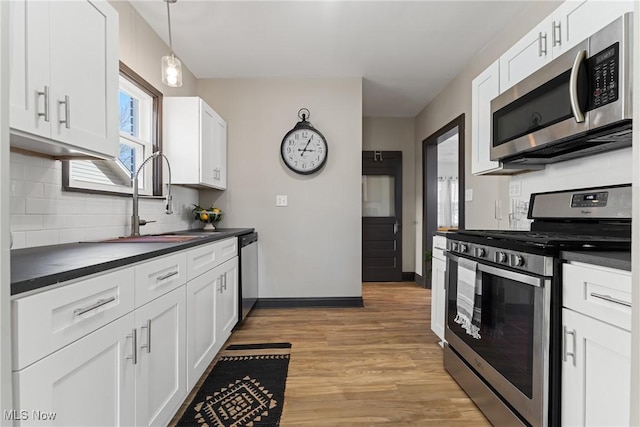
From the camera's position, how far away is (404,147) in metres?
5.26

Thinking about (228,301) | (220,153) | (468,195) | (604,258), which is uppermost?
(220,153)

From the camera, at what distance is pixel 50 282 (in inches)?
33.2

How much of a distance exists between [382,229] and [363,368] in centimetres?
319

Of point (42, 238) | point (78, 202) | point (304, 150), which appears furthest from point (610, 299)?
point (304, 150)

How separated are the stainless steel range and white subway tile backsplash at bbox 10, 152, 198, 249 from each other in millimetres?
2117

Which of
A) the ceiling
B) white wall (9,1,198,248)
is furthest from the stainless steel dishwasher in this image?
the ceiling

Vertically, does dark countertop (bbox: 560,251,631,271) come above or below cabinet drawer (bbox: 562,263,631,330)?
above

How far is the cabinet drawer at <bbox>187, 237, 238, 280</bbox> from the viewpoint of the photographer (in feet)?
6.12

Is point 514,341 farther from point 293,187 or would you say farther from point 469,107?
point 293,187

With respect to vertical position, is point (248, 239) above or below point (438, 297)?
above

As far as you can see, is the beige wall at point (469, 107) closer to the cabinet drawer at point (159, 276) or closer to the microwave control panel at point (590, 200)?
the microwave control panel at point (590, 200)

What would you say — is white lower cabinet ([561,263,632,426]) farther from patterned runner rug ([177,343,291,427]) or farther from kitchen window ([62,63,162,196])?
kitchen window ([62,63,162,196])

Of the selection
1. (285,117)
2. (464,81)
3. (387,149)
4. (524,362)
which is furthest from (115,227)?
(387,149)

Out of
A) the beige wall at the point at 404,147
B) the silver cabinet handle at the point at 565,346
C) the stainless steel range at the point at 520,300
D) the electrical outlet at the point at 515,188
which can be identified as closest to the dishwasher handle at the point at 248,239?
the stainless steel range at the point at 520,300
